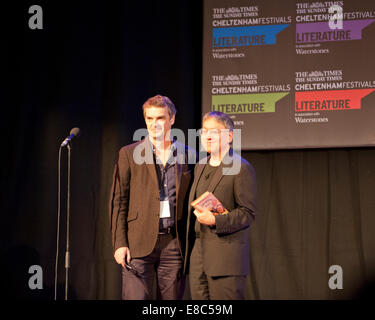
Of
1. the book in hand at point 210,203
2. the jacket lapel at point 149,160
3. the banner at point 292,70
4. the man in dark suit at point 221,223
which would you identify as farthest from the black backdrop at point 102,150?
the book in hand at point 210,203

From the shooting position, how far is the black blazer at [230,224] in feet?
8.48

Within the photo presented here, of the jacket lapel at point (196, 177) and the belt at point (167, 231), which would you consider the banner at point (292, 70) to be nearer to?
the jacket lapel at point (196, 177)

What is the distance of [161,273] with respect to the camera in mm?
2855

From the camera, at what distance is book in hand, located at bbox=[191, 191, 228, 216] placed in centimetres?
257

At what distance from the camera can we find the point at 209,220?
8.45ft

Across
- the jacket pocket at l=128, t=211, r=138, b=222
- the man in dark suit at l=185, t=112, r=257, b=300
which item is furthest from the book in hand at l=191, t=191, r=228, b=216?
the jacket pocket at l=128, t=211, r=138, b=222

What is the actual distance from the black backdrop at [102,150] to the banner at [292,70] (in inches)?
6.9

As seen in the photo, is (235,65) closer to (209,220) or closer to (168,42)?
(168,42)

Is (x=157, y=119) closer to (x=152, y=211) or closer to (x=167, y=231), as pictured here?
(x=152, y=211)

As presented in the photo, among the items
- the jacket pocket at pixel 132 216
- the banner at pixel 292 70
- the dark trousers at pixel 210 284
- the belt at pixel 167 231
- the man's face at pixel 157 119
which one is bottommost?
the dark trousers at pixel 210 284

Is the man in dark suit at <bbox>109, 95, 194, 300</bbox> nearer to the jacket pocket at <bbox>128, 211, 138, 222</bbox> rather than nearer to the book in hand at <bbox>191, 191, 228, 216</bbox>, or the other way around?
the jacket pocket at <bbox>128, 211, 138, 222</bbox>

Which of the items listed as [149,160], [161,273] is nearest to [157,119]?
[149,160]
